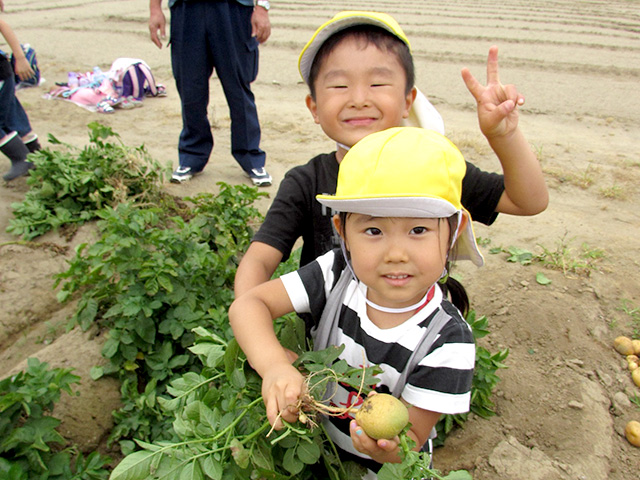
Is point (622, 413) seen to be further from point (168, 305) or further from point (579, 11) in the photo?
point (579, 11)

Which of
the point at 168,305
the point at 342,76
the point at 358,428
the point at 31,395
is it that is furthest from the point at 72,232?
the point at 358,428

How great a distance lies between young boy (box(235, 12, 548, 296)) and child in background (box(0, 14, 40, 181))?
3059 millimetres

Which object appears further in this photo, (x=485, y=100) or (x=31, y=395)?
(x=31, y=395)

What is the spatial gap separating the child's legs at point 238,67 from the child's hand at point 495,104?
2.79 meters

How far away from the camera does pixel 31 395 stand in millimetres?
1923

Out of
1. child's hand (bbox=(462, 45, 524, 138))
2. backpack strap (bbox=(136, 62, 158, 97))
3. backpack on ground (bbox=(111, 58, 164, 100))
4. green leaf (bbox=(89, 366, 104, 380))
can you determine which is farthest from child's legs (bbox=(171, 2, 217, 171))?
child's hand (bbox=(462, 45, 524, 138))

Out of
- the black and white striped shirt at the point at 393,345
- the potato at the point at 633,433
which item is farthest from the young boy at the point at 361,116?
the potato at the point at 633,433

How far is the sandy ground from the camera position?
85.2 inches

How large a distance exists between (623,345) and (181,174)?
3.25 metres

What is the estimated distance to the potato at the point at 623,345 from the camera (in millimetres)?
2488

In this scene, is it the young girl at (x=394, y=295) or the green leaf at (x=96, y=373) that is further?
the green leaf at (x=96, y=373)

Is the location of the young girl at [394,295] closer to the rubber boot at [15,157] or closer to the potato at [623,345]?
the potato at [623,345]

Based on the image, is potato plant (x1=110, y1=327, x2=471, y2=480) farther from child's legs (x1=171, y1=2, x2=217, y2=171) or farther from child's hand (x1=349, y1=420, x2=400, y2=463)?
child's legs (x1=171, y1=2, x2=217, y2=171)

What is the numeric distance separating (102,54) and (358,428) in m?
8.82
